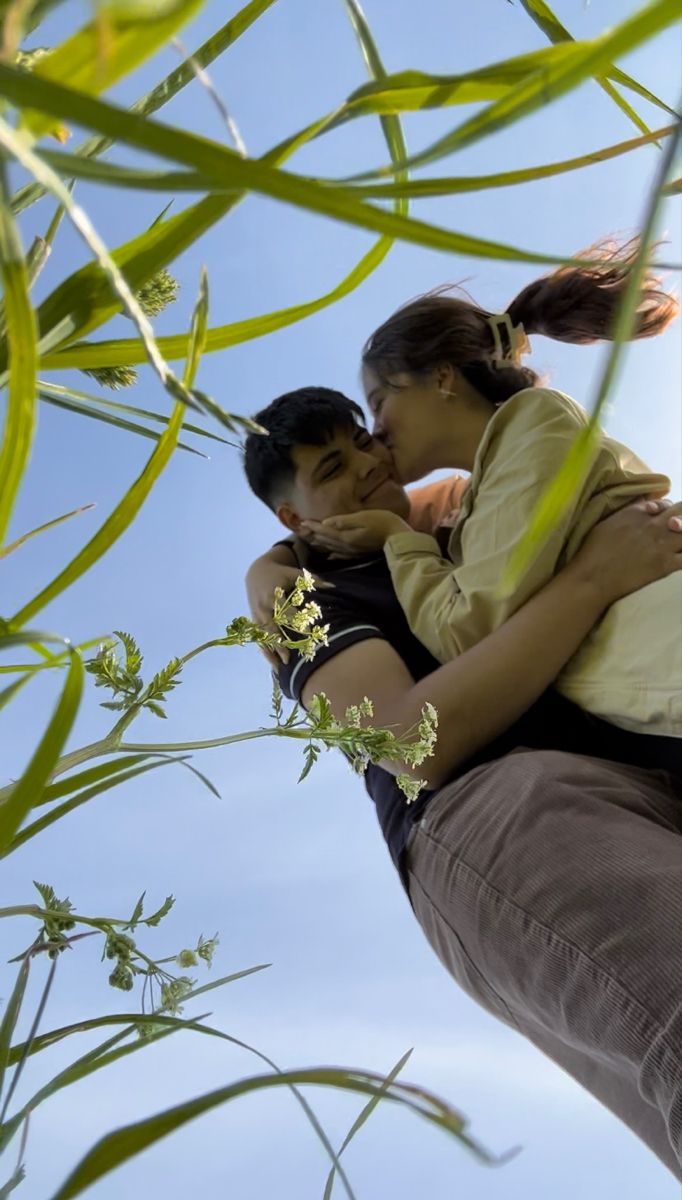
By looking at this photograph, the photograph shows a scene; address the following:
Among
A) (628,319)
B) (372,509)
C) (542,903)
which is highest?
(372,509)

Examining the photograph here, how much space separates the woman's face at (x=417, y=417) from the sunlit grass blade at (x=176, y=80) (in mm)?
997

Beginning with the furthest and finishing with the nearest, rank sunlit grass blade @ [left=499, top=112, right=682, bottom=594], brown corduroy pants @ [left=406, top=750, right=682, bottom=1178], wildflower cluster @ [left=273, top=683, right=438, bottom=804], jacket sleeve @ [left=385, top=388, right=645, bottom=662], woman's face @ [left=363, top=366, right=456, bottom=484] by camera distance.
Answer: woman's face @ [left=363, top=366, right=456, bottom=484]
jacket sleeve @ [left=385, top=388, right=645, bottom=662]
brown corduroy pants @ [left=406, top=750, right=682, bottom=1178]
wildflower cluster @ [left=273, top=683, right=438, bottom=804]
sunlit grass blade @ [left=499, top=112, right=682, bottom=594]

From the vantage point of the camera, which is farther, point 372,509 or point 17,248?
point 372,509

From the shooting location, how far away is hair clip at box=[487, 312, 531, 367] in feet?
4.30

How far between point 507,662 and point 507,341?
0.68 meters

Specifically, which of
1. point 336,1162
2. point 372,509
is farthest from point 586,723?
point 336,1162

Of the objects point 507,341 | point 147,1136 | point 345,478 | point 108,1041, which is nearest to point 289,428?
point 345,478

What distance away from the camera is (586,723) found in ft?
3.10

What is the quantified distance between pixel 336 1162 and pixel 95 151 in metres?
0.31

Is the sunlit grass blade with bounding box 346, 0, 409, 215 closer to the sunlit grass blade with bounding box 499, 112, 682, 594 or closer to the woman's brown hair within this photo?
the sunlit grass blade with bounding box 499, 112, 682, 594

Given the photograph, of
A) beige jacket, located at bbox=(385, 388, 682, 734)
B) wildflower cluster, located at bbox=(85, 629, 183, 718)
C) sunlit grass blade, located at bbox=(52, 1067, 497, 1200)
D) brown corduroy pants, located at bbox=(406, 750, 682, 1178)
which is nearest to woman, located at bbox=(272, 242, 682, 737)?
beige jacket, located at bbox=(385, 388, 682, 734)

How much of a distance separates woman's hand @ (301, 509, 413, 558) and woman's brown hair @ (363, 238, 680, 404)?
0.25 m

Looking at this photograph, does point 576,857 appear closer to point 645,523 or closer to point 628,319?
point 645,523

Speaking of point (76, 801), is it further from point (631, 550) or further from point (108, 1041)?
point (631, 550)
